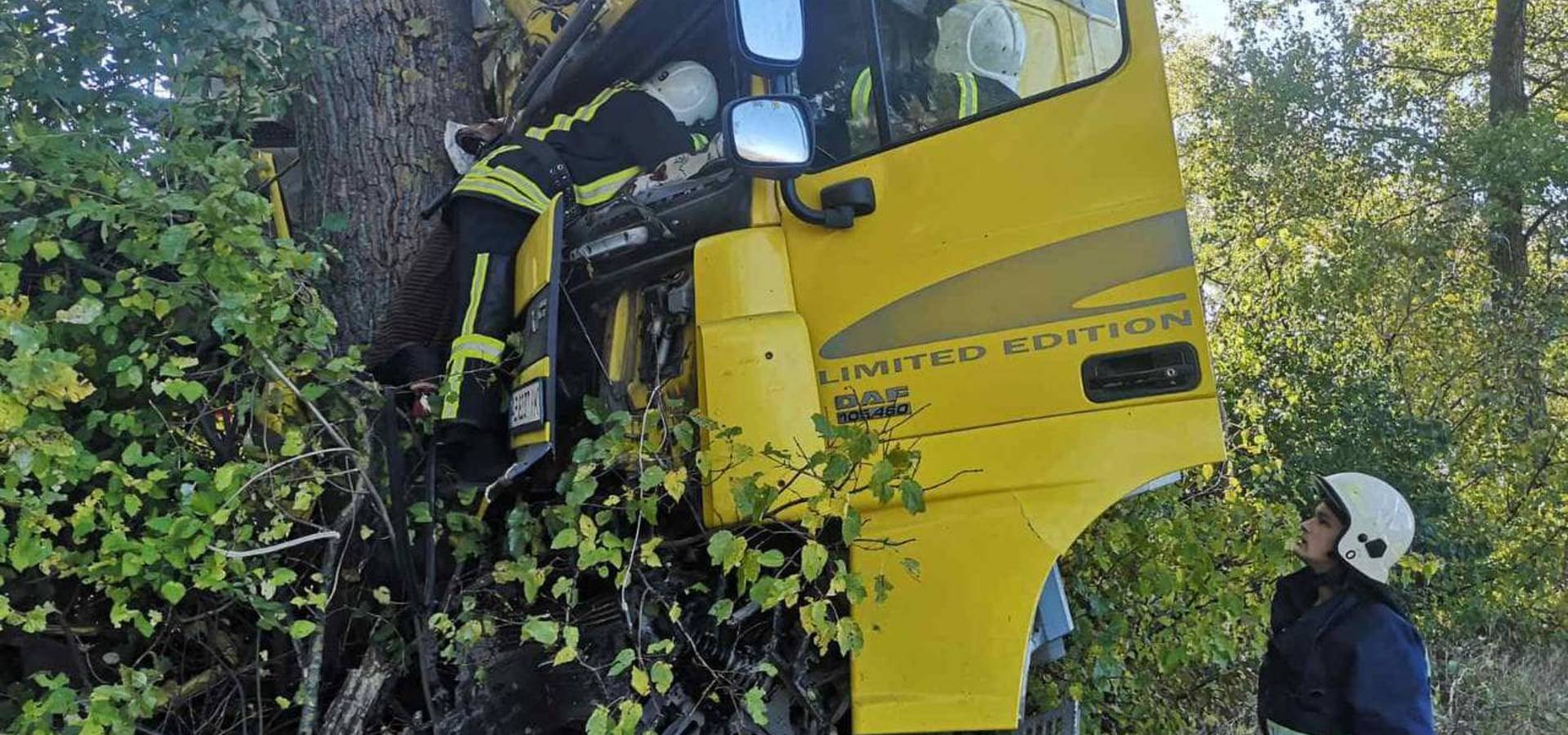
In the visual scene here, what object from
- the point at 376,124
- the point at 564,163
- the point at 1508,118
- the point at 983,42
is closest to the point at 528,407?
the point at 564,163

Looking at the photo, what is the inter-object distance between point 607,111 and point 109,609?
1.89 meters

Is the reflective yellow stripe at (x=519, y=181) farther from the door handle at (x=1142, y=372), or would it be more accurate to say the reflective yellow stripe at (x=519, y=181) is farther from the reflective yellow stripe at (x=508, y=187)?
the door handle at (x=1142, y=372)

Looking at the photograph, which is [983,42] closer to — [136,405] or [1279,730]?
[136,405]

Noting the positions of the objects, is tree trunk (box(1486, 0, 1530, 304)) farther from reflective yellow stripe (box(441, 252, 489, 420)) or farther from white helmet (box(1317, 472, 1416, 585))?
reflective yellow stripe (box(441, 252, 489, 420))

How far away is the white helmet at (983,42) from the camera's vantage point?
2.71 meters

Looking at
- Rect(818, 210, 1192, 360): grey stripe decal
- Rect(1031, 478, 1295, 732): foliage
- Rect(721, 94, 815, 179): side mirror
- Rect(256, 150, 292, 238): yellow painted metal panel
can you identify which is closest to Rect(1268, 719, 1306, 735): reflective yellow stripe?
Rect(1031, 478, 1295, 732): foliage

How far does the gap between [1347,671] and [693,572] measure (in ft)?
6.80

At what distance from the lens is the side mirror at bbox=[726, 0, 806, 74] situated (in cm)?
251

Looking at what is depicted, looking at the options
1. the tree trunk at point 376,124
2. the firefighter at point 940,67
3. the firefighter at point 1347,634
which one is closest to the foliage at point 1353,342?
the firefighter at point 1347,634

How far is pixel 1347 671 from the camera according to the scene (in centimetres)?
335

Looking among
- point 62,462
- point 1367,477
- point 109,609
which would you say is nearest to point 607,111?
point 62,462

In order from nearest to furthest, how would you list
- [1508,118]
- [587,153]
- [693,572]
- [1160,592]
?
1. [693,572]
2. [587,153]
3. [1160,592]
4. [1508,118]

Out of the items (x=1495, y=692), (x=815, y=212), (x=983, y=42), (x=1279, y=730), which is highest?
(x=983, y=42)

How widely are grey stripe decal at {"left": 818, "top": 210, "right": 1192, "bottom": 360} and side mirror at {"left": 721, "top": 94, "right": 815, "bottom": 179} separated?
416 millimetres
